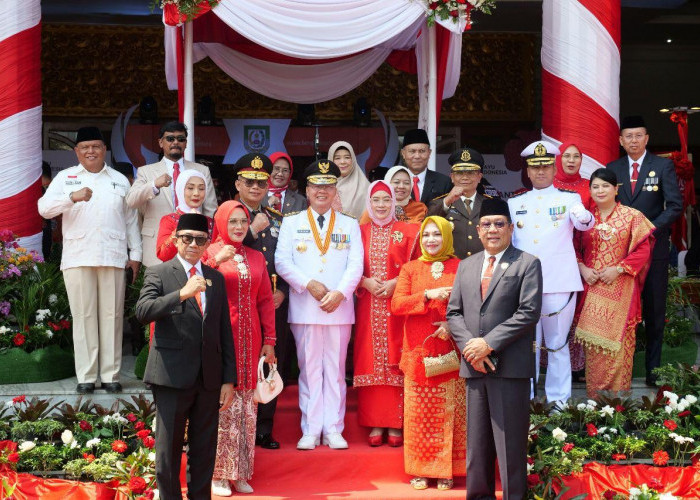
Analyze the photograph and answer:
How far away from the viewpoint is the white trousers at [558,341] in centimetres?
596

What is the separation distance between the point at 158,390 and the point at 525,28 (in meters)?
8.89

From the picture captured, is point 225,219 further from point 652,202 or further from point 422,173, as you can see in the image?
point 652,202

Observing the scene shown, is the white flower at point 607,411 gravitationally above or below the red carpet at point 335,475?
above

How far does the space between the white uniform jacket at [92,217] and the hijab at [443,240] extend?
82.5 inches

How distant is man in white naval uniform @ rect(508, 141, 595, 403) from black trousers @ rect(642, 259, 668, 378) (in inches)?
30.2

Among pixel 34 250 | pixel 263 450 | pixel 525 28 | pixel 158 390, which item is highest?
pixel 525 28

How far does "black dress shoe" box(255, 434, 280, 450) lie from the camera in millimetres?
5695

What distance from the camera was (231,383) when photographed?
481cm

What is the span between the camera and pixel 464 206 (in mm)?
6008

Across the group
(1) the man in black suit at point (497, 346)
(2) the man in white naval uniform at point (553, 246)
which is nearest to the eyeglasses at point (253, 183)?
(1) the man in black suit at point (497, 346)

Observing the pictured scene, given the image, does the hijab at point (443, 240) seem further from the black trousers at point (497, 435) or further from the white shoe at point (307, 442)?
the white shoe at point (307, 442)

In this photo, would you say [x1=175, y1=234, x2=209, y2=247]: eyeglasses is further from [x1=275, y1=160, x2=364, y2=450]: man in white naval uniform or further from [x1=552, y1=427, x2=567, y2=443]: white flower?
[x1=552, y1=427, x2=567, y2=443]: white flower

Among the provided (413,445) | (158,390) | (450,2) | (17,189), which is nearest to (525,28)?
(450,2)

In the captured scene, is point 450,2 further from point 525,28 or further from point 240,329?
point 525,28
